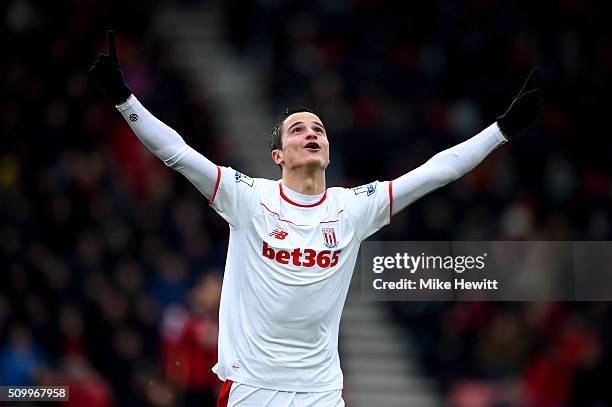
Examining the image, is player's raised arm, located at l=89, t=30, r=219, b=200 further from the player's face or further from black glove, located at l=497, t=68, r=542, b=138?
black glove, located at l=497, t=68, r=542, b=138

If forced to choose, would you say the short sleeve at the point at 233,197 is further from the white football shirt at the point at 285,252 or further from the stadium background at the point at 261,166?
the stadium background at the point at 261,166

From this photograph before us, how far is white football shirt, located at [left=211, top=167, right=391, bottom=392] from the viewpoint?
5000mm

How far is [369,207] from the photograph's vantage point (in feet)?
17.5

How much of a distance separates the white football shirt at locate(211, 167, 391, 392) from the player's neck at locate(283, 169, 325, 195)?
0.04 meters

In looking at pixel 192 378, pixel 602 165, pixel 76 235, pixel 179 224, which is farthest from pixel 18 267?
pixel 602 165

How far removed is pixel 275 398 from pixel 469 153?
1.49 meters

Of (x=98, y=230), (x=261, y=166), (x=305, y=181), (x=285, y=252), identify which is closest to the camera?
(x=285, y=252)

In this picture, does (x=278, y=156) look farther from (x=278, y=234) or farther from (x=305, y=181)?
(x=278, y=234)

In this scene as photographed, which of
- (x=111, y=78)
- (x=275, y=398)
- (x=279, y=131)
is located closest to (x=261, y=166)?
(x=279, y=131)

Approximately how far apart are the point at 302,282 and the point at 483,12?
25.8 ft

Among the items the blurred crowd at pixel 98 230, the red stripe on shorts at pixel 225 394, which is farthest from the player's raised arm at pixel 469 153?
the blurred crowd at pixel 98 230

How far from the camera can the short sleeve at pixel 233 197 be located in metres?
5.11

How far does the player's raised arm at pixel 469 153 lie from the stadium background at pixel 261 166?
3.77 metres

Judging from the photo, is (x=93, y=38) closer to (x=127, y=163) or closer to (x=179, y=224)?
(x=127, y=163)
